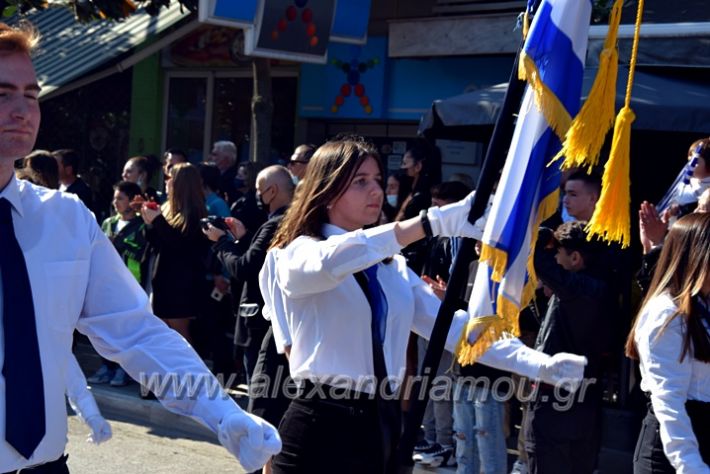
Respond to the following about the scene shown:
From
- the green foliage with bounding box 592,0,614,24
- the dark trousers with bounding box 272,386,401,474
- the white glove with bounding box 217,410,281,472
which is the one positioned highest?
the green foliage with bounding box 592,0,614,24

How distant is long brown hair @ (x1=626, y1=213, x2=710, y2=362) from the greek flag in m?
1.08

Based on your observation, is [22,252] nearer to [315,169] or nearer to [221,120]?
[315,169]

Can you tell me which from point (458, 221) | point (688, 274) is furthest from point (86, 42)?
point (458, 221)

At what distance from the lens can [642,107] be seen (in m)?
7.00

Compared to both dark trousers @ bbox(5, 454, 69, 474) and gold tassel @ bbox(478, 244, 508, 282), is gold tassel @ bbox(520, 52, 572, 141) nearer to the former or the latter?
gold tassel @ bbox(478, 244, 508, 282)

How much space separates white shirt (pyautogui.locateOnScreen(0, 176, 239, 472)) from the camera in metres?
2.81

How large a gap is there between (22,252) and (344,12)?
897cm

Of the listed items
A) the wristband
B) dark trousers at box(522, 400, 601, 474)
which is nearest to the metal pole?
the wristband

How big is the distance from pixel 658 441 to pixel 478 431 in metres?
2.37

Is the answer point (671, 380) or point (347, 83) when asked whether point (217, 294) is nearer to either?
point (347, 83)

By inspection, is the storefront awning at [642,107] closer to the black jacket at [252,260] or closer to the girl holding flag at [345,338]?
the black jacket at [252,260]

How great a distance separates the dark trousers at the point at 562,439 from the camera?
5.62 metres

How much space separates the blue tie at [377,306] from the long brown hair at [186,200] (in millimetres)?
4700

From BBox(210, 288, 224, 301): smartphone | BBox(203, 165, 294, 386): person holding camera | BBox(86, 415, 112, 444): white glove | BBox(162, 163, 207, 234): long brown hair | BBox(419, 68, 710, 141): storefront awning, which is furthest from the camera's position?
BBox(210, 288, 224, 301): smartphone
